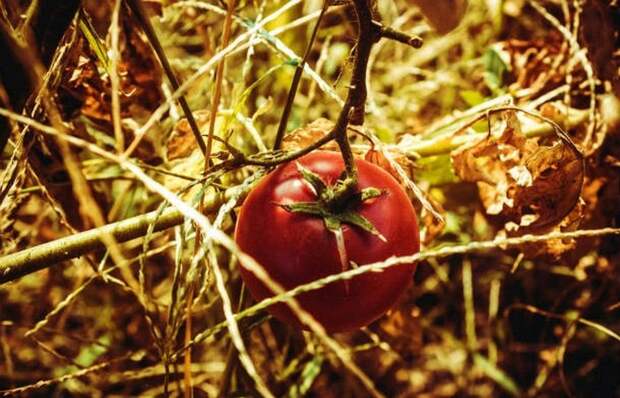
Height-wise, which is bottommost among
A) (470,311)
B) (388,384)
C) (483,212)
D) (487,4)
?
(388,384)

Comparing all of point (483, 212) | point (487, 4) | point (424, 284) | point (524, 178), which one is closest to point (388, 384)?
point (424, 284)

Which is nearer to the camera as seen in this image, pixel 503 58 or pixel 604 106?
pixel 604 106

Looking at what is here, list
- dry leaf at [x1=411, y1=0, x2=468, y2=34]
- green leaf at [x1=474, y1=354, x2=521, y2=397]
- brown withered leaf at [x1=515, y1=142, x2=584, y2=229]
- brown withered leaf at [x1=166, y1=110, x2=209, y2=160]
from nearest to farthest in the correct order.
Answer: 1. dry leaf at [x1=411, y1=0, x2=468, y2=34]
2. brown withered leaf at [x1=515, y1=142, x2=584, y2=229]
3. brown withered leaf at [x1=166, y1=110, x2=209, y2=160]
4. green leaf at [x1=474, y1=354, x2=521, y2=397]

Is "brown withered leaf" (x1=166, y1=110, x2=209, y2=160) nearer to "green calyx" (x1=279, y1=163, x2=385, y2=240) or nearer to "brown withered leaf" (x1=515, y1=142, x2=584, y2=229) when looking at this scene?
"green calyx" (x1=279, y1=163, x2=385, y2=240)

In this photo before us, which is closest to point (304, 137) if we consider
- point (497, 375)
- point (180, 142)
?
point (180, 142)

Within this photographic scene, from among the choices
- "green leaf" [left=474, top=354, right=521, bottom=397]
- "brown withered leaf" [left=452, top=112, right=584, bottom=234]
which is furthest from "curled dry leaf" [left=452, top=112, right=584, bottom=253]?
"green leaf" [left=474, top=354, right=521, bottom=397]

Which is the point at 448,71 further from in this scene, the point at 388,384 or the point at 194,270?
the point at 194,270

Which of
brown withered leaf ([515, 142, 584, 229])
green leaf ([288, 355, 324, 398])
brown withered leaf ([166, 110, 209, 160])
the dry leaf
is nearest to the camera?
the dry leaf
